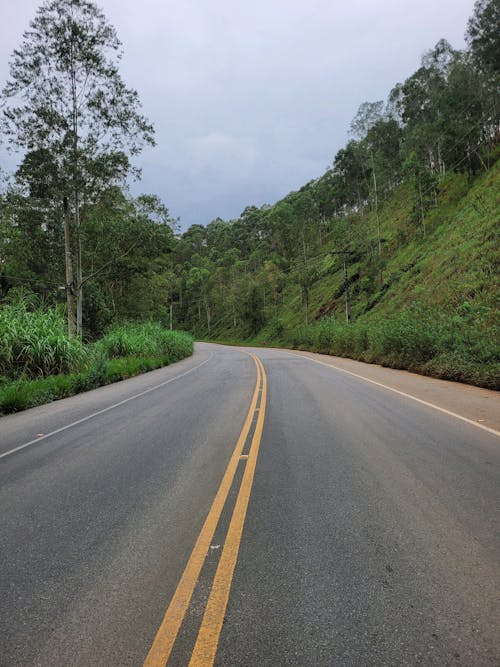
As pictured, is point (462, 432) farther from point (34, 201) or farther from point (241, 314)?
point (241, 314)

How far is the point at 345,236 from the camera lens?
186 ft

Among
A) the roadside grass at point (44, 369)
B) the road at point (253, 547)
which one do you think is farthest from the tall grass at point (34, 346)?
the road at point (253, 547)

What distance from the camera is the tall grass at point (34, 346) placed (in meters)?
11.0

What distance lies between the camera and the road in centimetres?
198

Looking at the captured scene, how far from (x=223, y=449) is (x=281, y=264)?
192ft

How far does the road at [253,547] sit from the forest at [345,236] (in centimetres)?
786

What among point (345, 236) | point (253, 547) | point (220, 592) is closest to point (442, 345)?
point (253, 547)

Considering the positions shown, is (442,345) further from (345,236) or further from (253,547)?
(345,236)

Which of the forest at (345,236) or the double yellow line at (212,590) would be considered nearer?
the double yellow line at (212,590)

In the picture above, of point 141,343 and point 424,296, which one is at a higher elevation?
point 424,296

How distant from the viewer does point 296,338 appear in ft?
129

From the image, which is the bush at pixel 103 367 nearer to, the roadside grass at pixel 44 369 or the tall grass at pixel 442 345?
the roadside grass at pixel 44 369

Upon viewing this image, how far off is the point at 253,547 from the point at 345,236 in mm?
57491

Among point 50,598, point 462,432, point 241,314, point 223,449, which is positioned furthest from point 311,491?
point 241,314
